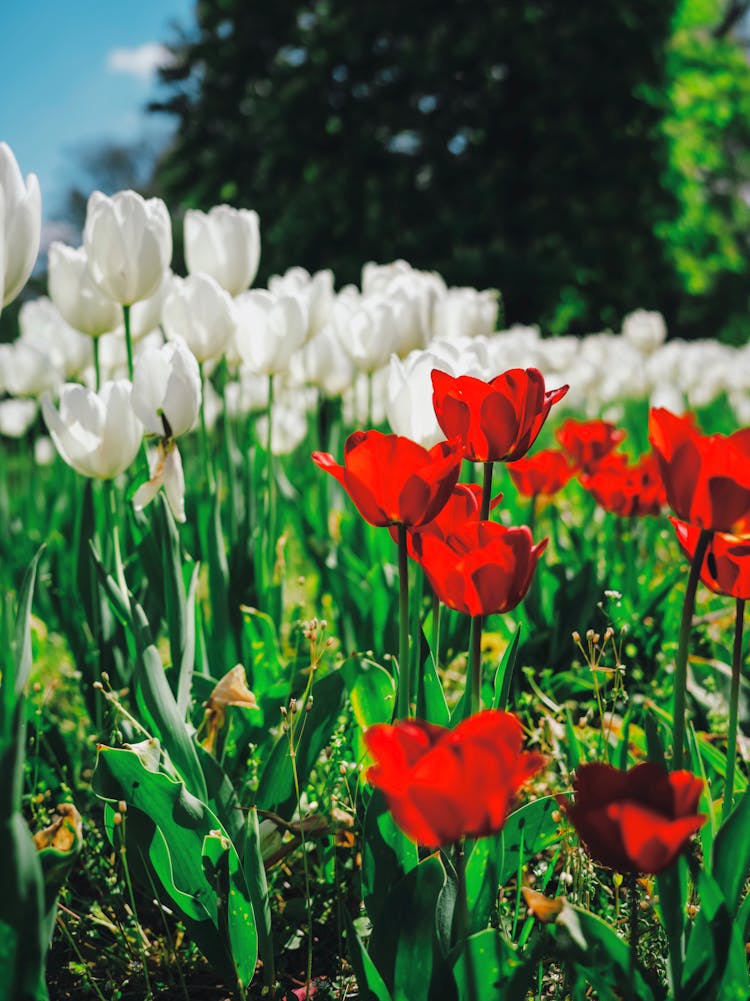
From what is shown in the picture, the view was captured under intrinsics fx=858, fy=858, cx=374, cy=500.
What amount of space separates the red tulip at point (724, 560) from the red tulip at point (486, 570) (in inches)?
7.9

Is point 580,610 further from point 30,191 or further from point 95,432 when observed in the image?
point 30,191

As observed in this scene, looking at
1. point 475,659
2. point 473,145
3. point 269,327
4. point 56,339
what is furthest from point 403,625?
point 473,145

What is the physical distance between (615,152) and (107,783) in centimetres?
1287

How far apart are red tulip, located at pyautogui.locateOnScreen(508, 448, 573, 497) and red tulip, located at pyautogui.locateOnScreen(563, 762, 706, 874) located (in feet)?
4.17

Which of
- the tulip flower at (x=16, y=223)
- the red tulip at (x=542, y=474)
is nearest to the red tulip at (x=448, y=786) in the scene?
the tulip flower at (x=16, y=223)

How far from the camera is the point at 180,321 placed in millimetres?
1803

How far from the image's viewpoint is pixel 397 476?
958mm

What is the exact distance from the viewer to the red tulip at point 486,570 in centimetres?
89

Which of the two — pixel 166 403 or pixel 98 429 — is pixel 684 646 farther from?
pixel 98 429

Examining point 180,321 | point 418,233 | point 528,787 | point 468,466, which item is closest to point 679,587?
point 468,466

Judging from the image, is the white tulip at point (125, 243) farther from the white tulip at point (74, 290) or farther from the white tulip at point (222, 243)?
the white tulip at point (222, 243)

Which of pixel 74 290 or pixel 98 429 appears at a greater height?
pixel 74 290

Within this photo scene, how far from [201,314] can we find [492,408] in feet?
2.99

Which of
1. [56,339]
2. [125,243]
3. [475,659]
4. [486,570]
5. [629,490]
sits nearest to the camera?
[486,570]
